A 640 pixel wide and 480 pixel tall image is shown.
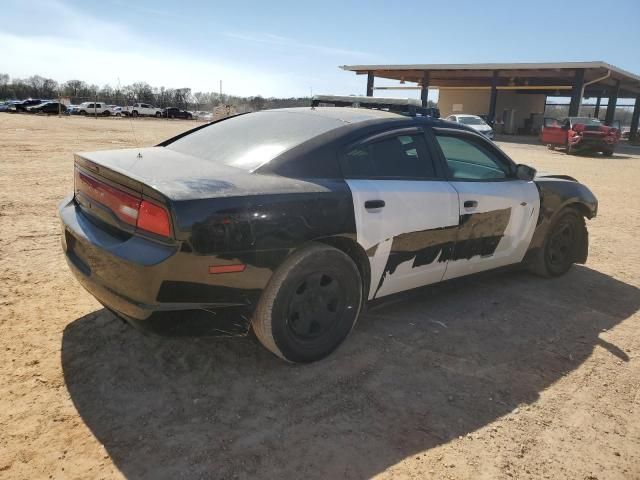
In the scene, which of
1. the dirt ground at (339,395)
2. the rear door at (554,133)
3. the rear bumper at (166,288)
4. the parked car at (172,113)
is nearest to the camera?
the dirt ground at (339,395)

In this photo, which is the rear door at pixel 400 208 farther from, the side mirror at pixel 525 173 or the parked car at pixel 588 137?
the parked car at pixel 588 137

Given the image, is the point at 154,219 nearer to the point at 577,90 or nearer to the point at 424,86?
the point at 577,90

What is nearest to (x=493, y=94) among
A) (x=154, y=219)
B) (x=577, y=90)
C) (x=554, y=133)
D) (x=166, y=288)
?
(x=577, y=90)

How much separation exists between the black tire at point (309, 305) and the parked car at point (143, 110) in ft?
172

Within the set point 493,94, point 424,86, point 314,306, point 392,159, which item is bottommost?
point 314,306

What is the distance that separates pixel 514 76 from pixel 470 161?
112 feet

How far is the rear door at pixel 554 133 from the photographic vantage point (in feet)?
77.7

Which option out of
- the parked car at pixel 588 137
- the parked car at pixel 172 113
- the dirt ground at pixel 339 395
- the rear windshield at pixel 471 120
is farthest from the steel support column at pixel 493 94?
the dirt ground at pixel 339 395

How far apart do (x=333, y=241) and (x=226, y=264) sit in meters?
0.74

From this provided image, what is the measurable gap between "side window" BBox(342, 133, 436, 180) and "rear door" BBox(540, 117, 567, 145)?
23.0 meters

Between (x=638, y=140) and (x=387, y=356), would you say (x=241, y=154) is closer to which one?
(x=387, y=356)

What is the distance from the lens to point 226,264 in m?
2.50

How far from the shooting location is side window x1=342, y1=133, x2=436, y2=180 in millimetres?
3131

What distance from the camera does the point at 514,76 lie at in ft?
112
